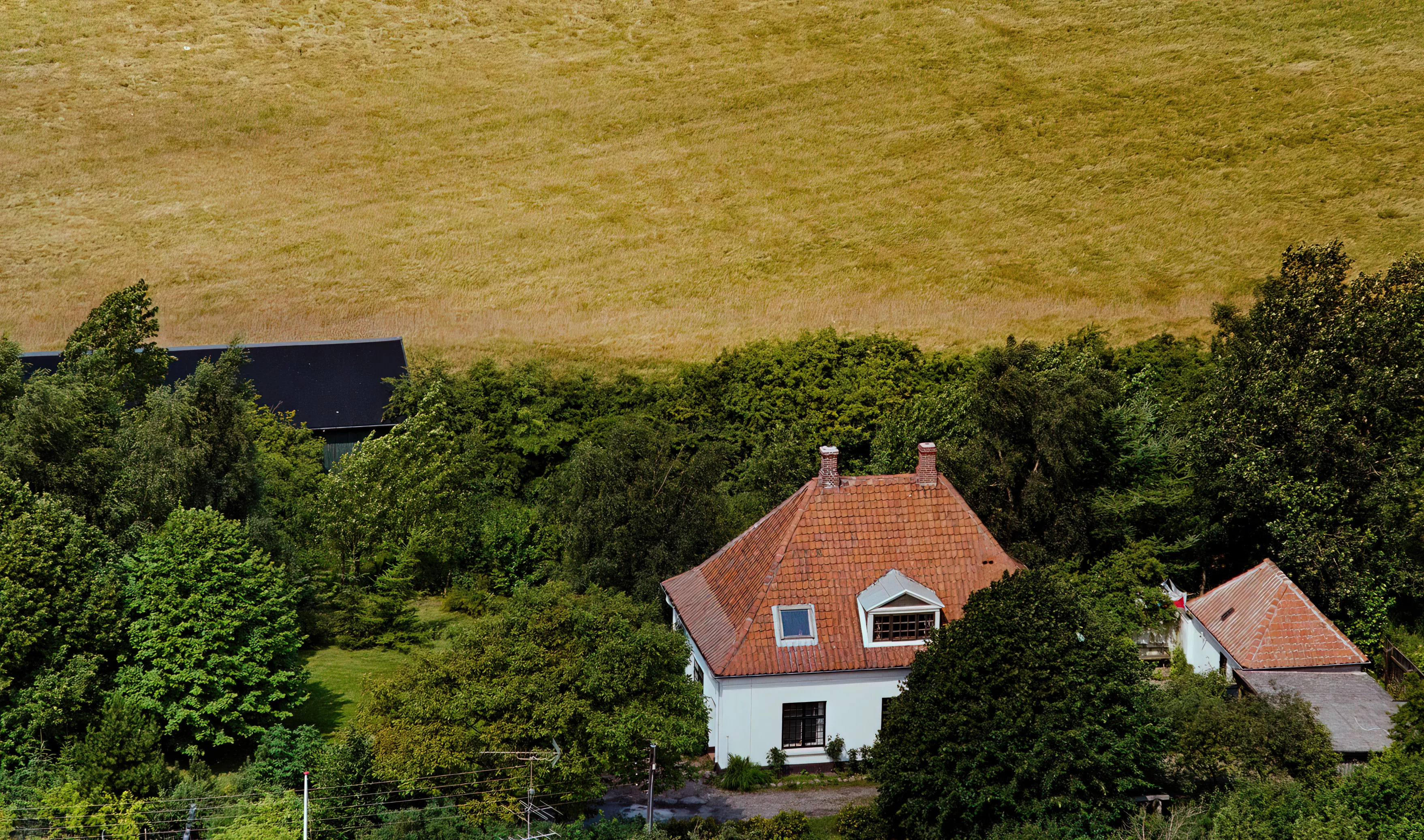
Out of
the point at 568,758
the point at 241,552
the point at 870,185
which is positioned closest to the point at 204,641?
the point at 241,552

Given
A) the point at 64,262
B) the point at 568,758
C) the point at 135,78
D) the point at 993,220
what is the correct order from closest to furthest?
the point at 568,758 → the point at 64,262 → the point at 993,220 → the point at 135,78

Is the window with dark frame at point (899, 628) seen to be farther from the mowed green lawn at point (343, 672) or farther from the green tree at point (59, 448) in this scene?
the green tree at point (59, 448)

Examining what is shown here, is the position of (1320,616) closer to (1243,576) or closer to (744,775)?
(1243,576)

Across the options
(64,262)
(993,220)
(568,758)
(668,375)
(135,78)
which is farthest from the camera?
(135,78)

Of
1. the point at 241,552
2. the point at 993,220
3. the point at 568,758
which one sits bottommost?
the point at 568,758

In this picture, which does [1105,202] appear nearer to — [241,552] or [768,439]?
[768,439]

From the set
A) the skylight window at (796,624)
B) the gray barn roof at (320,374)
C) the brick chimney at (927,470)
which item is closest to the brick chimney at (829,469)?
the brick chimney at (927,470)

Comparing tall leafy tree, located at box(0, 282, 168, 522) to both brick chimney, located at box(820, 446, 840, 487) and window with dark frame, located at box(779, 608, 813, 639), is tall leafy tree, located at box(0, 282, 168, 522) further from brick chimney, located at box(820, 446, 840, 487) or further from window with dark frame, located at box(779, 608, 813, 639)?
brick chimney, located at box(820, 446, 840, 487)

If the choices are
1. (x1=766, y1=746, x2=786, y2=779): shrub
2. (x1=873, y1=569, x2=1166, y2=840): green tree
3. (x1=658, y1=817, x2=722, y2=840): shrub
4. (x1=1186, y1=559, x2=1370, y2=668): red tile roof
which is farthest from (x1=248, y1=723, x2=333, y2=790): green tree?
(x1=1186, y1=559, x2=1370, y2=668): red tile roof
